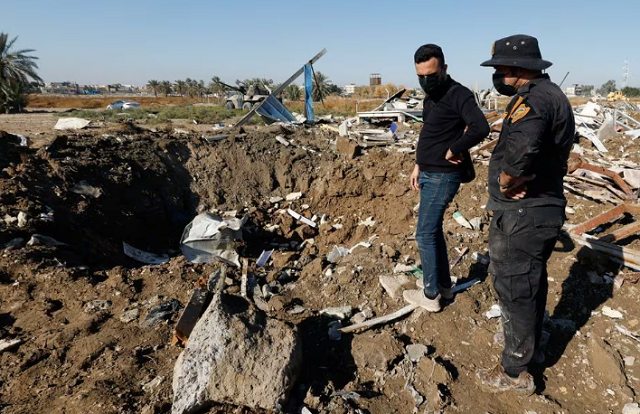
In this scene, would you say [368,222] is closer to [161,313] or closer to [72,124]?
[161,313]

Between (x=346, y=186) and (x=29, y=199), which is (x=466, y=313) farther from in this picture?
(x=29, y=199)

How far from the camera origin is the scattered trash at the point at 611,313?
3057mm

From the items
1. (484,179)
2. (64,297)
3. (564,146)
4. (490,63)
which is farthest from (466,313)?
(484,179)

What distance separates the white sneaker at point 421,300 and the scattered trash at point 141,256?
3302mm

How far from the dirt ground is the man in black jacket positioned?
52cm

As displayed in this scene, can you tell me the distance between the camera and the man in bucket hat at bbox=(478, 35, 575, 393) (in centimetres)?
195

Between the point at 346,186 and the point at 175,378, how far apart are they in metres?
5.23

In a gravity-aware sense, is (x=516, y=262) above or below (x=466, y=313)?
above

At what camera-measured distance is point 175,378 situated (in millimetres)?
2127

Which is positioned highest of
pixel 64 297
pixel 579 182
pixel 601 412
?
pixel 579 182

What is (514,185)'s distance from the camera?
207 centimetres

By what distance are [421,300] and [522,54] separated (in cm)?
186

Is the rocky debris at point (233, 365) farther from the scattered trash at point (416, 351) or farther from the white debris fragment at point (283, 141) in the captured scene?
the white debris fragment at point (283, 141)

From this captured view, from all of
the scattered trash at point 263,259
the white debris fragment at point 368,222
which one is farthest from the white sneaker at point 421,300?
the white debris fragment at point 368,222
